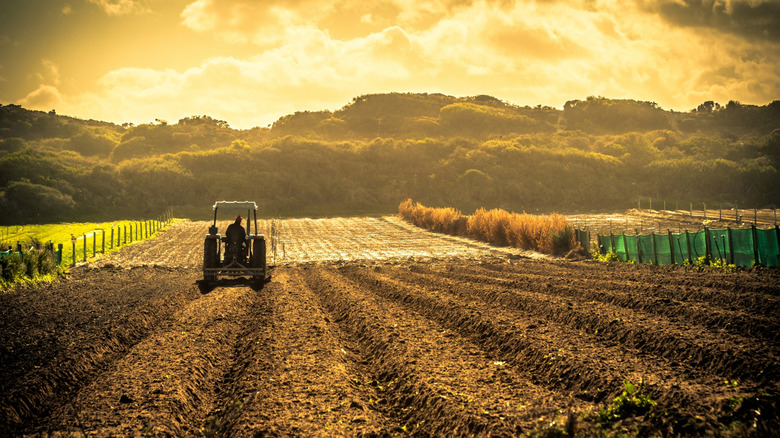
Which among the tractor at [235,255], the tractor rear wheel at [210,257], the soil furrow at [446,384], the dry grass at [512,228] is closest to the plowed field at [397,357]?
the soil furrow at [446,384]

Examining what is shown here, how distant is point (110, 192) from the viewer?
65375mm

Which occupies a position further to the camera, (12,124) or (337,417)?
(12,124)

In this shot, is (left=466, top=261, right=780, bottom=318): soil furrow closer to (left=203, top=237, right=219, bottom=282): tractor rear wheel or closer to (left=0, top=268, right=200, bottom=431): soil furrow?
(left=203, top=237, right=219, bottom=282): tractor rear wheel

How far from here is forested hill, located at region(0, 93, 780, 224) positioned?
2591 inches

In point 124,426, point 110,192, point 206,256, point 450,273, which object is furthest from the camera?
point 110,192

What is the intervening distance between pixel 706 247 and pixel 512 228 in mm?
14214

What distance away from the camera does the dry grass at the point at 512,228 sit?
1085 inches

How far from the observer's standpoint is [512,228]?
3216 cm

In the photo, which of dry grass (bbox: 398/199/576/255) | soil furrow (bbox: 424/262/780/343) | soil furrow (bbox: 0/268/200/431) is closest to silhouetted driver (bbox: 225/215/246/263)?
soil furrow (bbox: 0/268/200/431)

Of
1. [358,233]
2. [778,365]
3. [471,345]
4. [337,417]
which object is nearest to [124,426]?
[337,417]

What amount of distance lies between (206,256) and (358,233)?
89.4 feet

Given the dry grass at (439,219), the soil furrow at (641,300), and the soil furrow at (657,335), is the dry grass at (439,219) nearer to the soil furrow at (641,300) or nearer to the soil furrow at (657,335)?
the soil furrow at (641,300)

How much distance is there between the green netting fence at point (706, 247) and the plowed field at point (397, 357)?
1.68m

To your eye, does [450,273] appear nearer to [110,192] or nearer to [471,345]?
[471,345]
